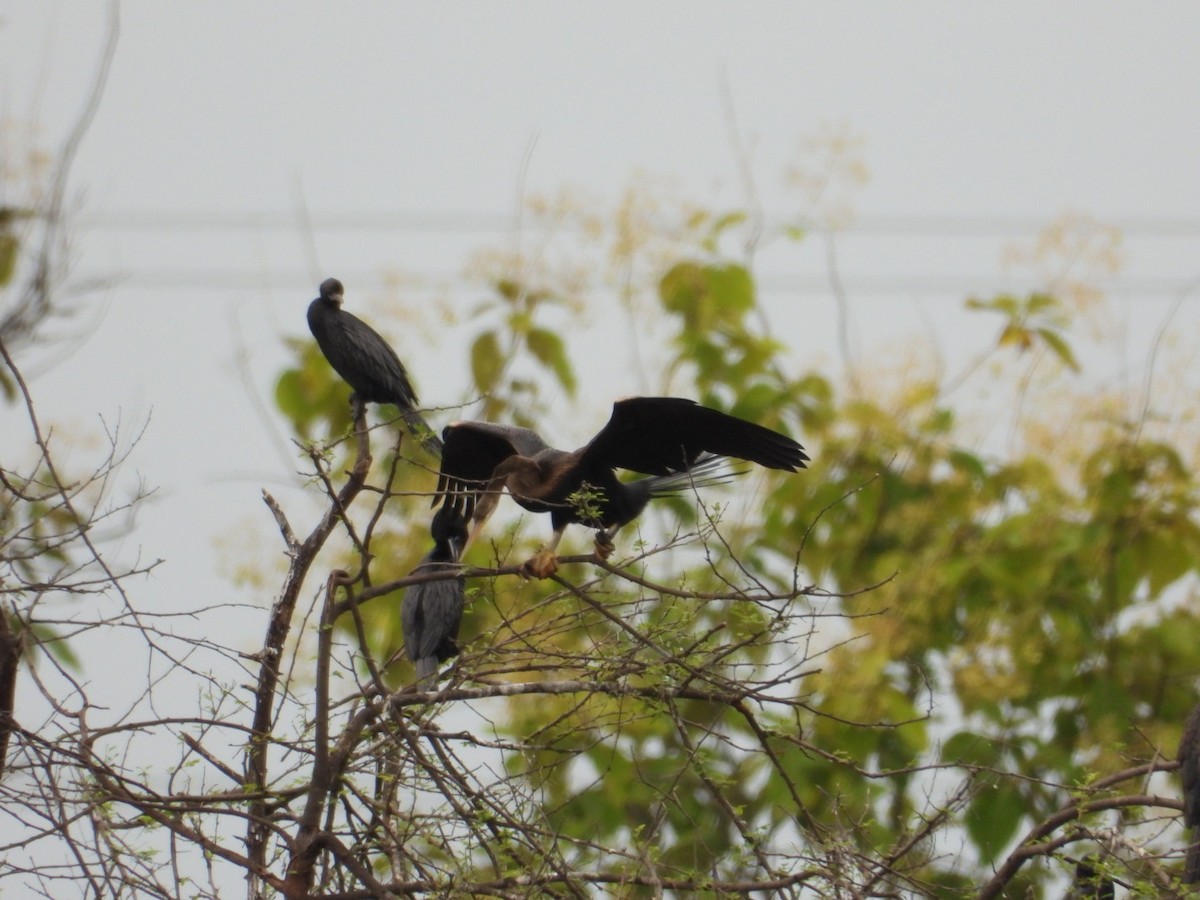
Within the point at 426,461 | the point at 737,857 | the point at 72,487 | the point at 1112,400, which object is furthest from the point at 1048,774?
the point at 72,487

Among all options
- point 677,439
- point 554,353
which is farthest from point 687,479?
point 554,353

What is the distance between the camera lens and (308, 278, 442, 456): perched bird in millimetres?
6094

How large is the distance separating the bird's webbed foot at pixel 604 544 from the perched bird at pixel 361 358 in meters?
1.30

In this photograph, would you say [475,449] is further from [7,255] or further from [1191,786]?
[7,255]

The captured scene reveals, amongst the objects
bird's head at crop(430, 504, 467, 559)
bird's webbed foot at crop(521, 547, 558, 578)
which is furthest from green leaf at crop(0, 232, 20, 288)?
bird's webbed foot at crop(521, 547, 558, 578)

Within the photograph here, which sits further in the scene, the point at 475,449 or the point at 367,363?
the point at 367,363

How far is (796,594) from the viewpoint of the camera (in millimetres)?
3641

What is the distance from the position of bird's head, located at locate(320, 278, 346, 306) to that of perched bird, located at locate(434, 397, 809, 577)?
1307 millimetres

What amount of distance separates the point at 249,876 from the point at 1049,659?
6.25m

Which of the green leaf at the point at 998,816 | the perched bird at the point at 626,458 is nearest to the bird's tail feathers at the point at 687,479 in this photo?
the perched bird at the point at 626,458

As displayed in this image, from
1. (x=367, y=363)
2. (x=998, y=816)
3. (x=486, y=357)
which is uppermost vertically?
(x=486, y=357)

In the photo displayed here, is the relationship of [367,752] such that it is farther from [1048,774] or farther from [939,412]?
[939,412]

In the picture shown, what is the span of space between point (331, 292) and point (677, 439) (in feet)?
6.76

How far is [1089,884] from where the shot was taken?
14.2ft
